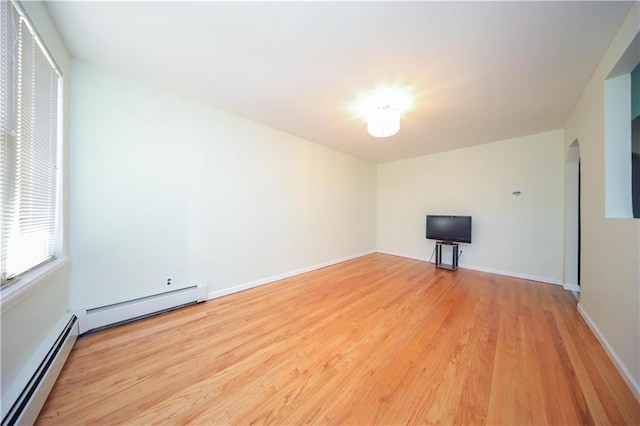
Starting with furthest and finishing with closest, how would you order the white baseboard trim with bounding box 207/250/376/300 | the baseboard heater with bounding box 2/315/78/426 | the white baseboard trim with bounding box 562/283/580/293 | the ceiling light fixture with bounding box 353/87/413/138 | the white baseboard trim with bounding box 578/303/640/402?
the white baseboard trim with bounding box 562/283/580/293, the white baseboard trim with bounding box 207/250/376/300, the ceiling light fixture with bounding box 353/87/413/138, the white baseboard trim with bounding box 578/303/640/402, the baseboard heater with bounding box 2/315/78/426

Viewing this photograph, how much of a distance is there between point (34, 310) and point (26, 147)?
3.48 feet

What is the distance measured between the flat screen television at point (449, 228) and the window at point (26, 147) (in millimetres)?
5463

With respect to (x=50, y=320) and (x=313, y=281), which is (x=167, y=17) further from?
(x=313, y=281)

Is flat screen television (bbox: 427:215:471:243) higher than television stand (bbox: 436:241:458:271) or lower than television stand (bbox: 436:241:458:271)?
higher

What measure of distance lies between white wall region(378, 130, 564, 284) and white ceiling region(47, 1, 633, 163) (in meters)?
1.15

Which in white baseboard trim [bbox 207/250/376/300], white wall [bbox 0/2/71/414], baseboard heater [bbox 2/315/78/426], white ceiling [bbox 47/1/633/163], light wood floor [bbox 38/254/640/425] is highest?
white ceiling [bbox 47/1/633/163]

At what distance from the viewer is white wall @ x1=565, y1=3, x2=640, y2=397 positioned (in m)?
1.46

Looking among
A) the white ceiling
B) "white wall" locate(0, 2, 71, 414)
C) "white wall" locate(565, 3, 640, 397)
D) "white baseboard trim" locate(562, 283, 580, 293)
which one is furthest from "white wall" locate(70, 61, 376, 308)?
"white baseboard trim" locate(562, 283, 580, 293)

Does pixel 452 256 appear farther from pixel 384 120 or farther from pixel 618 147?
pixel 384 120

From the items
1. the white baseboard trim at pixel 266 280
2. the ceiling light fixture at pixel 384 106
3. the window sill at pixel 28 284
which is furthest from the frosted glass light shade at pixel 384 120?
the window sill at pixel 28 284

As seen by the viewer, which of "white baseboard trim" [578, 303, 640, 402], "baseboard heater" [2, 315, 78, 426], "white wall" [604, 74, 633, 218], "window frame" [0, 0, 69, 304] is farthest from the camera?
"white wall" [604, 74, 633, 218]

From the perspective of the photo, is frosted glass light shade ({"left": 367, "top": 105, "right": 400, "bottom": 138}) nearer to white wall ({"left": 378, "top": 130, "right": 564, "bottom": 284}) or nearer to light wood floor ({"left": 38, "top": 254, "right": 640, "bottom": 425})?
light wood floor ({"left": 38, "top": 254, "right": 640, "bottom": 425})

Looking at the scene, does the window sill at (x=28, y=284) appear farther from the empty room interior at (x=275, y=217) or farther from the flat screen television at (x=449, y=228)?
the flat screen television at (x=449, y=228)

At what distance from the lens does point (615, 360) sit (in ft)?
5.32
